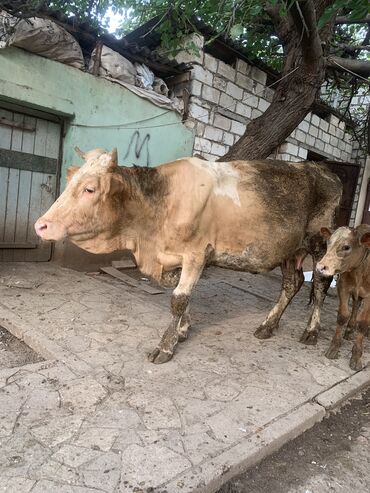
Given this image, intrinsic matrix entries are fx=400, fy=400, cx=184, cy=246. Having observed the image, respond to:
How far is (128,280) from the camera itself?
571cm

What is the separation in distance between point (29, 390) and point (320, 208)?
3.21 meters

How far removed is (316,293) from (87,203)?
103 inches

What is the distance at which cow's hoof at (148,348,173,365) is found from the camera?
329 cm

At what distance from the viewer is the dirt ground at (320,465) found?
2.23m

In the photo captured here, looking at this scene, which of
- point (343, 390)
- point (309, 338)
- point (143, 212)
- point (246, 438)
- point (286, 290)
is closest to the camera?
point (246, 438)

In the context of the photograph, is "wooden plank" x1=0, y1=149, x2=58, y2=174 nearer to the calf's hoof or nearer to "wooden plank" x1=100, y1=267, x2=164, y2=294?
"wooden plank" x1=100, y1=267, x2=164, y2=294

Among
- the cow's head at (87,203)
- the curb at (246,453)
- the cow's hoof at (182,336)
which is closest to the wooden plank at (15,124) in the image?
the cow's head at (87,203)

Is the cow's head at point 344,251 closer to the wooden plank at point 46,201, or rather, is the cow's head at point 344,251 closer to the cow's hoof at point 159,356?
the cow's hoof at point 159,356

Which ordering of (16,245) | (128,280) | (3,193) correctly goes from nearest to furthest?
1. (3,193)
2. (128,280)
3. (16,245)

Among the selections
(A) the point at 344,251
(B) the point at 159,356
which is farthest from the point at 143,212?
(A) the point at 344,251

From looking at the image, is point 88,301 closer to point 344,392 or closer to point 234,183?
point 234,183

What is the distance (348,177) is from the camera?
9203 millimetres

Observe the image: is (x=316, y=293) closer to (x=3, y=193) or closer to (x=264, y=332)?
(x=264, y=332)

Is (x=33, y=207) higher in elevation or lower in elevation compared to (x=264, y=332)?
higher
